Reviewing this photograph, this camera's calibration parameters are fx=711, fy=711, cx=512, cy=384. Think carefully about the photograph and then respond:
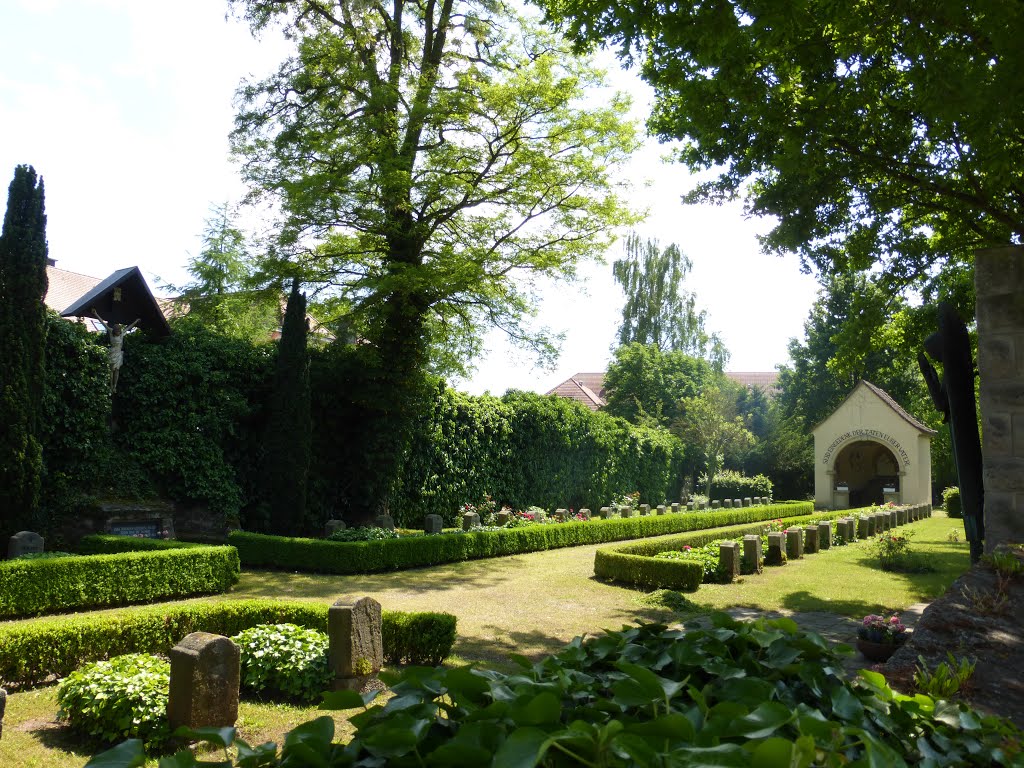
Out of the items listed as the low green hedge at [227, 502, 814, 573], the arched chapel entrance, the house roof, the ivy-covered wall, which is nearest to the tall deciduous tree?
the house roof

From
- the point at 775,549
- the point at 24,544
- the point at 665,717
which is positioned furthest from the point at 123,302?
the point at 665,717

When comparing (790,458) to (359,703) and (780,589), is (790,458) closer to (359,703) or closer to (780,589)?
(780,589)

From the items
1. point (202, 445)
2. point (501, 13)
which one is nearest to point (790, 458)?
point (501, 13)

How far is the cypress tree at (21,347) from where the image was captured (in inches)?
481

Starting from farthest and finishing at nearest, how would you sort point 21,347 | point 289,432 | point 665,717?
point 289,432, point 21,347, point 665,717

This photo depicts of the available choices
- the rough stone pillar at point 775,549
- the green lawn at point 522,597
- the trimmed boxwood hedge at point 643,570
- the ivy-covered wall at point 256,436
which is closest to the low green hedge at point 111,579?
the green lawn at point 522,597

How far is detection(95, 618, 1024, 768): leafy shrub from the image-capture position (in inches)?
46.3

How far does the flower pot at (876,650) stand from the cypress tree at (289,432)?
1227 cm

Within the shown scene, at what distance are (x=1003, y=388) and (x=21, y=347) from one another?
14730 mm

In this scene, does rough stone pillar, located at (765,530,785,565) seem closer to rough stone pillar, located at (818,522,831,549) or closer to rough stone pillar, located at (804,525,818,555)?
rough stone pillar, located at (804,525,818,555)

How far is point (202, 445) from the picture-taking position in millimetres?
15812

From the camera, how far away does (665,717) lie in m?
1.28

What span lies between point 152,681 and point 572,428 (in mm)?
21448

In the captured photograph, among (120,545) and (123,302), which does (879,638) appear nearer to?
(120,545)
